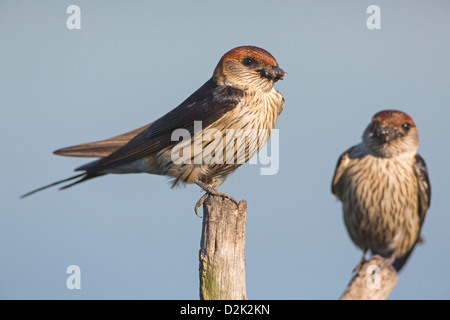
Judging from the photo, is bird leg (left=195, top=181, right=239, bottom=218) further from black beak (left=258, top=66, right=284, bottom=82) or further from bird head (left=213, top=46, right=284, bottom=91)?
black beak (left=258, top=66, right=284, bottom=82)

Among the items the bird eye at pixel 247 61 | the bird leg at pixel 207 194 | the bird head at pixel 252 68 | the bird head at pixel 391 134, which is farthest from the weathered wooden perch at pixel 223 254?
the bird eye at pixel 247 61

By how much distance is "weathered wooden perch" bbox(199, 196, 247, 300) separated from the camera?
4961mm

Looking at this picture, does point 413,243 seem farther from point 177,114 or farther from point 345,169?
point 177,114

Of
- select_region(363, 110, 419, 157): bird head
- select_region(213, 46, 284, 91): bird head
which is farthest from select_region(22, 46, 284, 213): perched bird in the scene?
select_region(363, 110, 419, 157): bird head

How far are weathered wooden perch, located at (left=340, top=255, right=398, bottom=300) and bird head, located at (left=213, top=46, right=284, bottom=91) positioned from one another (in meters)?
2.21

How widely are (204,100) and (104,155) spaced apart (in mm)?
1415

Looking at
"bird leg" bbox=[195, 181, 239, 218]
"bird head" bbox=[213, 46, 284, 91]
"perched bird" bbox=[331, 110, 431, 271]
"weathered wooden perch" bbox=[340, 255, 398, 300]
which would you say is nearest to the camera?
"weathered wooden perch" bbox=[340, 255, 398, 300]

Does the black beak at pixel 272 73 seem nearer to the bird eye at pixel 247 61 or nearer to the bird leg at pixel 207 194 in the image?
the bird eye at pixel 247 61

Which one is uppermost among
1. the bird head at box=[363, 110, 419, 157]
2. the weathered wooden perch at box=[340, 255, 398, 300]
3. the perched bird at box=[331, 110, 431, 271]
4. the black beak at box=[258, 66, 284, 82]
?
the black beak at box=[258, 66, 284, 82]

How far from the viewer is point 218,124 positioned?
593 centimetres

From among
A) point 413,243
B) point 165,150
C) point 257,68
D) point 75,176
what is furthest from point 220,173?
point 413,243

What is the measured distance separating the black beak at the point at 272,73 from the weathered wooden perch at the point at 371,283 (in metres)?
2.16

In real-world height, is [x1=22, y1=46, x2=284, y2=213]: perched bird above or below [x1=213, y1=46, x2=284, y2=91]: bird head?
below

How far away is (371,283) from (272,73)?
94.8 inches
